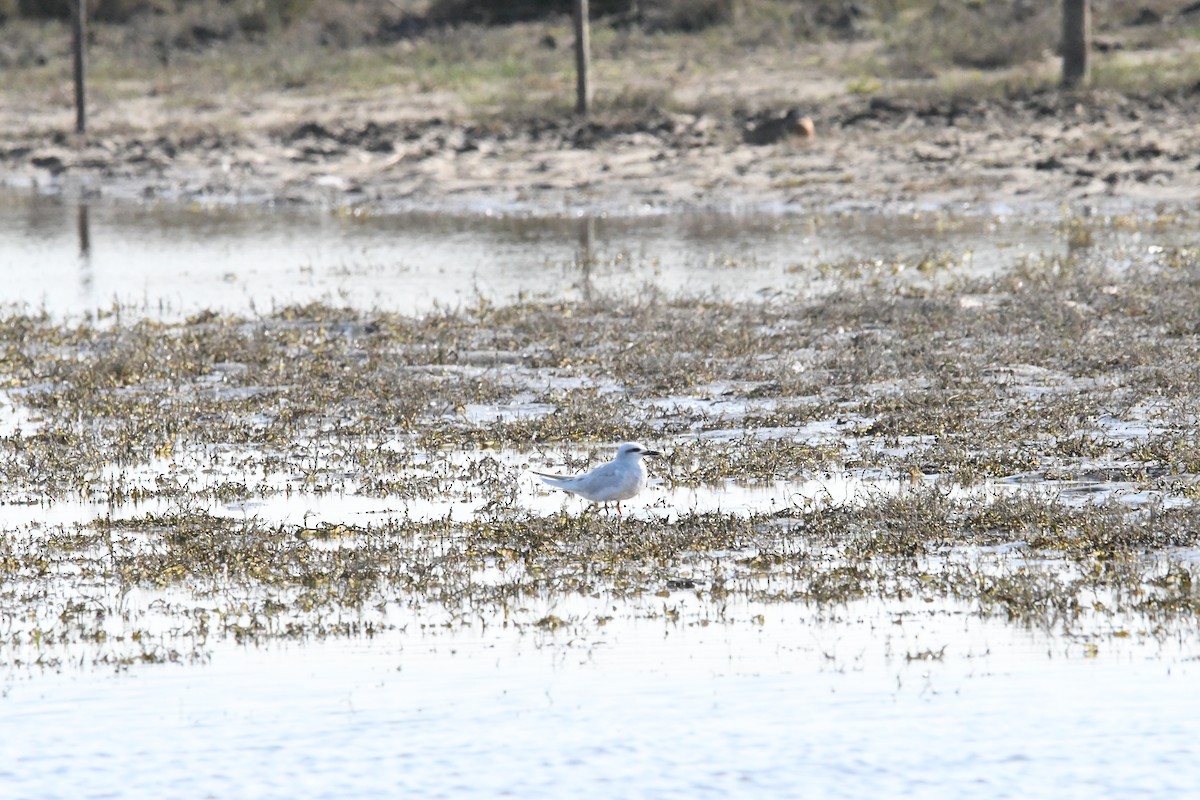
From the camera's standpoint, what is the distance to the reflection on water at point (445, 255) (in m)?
19.8

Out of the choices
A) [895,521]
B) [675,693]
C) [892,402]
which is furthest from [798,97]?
[675,693]

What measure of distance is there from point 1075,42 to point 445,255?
15.0 metres

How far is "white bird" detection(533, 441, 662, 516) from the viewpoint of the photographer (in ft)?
33.2

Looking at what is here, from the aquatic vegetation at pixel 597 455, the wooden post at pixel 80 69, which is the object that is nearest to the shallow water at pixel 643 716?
the aquatic vegetation at pixel 597 455

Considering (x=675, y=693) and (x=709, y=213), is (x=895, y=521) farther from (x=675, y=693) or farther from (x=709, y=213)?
(x=709, y=213)

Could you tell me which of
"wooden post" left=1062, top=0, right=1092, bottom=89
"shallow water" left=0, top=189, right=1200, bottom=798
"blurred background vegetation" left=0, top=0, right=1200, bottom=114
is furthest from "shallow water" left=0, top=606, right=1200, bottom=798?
"wooden post" left=1062, top=0, right=1092, bottom=89

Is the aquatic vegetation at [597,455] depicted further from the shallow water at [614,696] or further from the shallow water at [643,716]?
the shallow water at [643,716]

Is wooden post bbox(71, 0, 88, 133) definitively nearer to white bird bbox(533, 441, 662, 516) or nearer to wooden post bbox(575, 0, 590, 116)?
wooden post bbox(575, 0, 590, 116)

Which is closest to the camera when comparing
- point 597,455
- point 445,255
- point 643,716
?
point 643,716

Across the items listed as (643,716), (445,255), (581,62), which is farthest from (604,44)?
(643,716)

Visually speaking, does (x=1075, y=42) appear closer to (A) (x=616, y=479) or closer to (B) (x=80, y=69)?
(B) (x=80, y=69)

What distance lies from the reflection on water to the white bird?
8319mm

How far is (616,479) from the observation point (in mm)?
10094

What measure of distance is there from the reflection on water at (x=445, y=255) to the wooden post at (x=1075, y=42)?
8.49 metres
